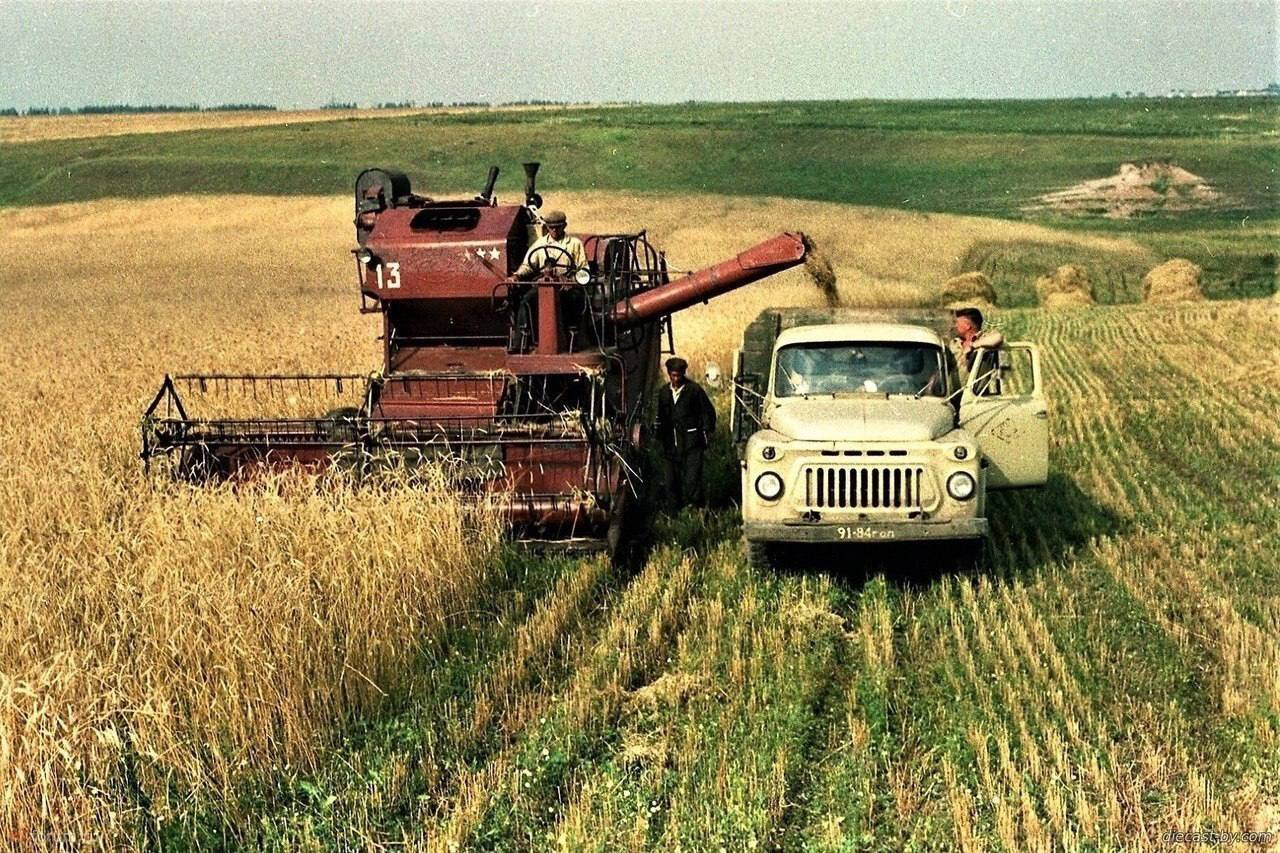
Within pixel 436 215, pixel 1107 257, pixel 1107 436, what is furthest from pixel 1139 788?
pixel 1107 257

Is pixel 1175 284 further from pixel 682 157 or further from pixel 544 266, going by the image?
pixel 682 157

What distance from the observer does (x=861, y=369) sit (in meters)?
10.6

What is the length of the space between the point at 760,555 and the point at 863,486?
0.96 m

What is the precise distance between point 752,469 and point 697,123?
82.3m

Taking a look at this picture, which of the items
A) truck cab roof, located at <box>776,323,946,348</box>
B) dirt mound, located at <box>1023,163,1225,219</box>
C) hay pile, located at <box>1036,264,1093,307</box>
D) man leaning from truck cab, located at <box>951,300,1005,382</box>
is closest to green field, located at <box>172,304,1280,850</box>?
man leaning from truck cab, located at <box>951,300,1005,382</box>

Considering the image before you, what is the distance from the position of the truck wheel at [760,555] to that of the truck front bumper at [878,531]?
43 centimetres

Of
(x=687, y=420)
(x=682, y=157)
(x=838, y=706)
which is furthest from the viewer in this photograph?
(x=682, y=157)

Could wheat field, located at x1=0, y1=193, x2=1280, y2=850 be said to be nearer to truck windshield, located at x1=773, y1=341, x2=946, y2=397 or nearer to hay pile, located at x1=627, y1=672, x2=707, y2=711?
hay pile, located at x1=627, y1=672, x2=707, y2=711

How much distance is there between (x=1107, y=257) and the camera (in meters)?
43.4

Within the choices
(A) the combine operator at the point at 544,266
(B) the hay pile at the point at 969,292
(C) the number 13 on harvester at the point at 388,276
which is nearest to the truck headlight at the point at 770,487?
(A) the combine operator at the point at 544,266

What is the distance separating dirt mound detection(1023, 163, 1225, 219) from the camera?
62.3 metres

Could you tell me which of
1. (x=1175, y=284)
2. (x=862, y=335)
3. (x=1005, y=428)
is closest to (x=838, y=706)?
(x=1005, y=428)

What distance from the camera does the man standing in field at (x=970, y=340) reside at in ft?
34.3

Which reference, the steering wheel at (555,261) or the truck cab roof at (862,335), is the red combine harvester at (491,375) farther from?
the truck cab roof at (862,335)
